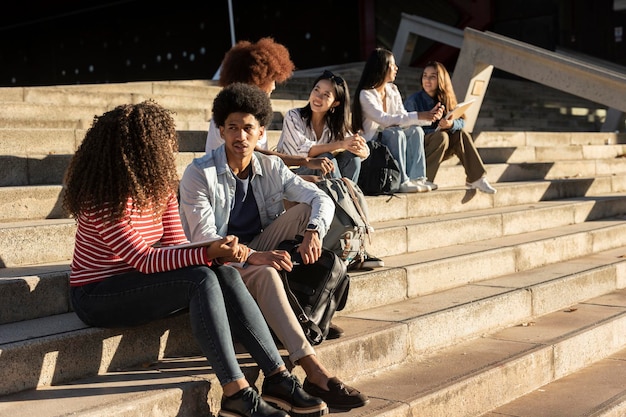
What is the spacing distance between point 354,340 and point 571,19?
64.2 ft

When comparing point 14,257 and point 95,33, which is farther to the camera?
point 95,33

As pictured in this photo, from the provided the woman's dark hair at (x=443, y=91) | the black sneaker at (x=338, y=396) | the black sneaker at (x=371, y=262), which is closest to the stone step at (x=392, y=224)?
the black sneaker at (x=371, y=262)

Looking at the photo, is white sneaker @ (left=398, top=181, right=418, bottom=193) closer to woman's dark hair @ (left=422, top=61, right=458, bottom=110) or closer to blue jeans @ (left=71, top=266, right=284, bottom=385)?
woman's dark hair @ (left=422, top=61, right=458, bottom=110)

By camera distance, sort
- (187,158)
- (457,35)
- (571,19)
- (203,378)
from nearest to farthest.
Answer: (203,378)
(187,158)
(457,35)
(571,19)

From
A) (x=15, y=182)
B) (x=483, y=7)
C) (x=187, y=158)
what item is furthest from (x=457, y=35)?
(x=15, y=182)

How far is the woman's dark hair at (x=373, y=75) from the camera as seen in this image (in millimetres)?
6977

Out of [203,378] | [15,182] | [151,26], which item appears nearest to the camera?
[203,378]

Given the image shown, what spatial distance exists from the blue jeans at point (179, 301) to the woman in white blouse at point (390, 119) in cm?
350

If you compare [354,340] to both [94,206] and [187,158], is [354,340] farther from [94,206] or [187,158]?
[187,158]

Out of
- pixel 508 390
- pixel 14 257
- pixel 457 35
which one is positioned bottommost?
pixel 508 390

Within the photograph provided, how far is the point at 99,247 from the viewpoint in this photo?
144 inches

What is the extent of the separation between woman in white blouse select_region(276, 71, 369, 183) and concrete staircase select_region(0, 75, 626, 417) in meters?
0.60

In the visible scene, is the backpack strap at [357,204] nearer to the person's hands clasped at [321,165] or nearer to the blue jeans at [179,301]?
the person's hands clasped at [321,165]

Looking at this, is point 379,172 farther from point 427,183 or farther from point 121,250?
point 121,250
